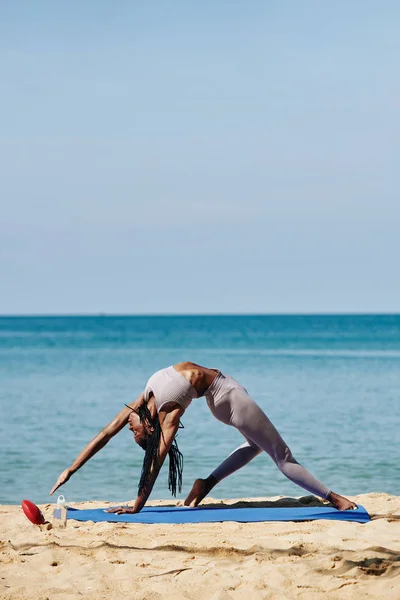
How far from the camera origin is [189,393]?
733cm

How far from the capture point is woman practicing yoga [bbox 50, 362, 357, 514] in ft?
24.0

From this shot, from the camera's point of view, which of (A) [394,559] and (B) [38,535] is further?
(B) [38,535]

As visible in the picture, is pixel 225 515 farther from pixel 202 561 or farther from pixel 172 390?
pixel 202 561

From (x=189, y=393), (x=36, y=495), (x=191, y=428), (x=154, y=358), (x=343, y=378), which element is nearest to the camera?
(x=189, y=393)

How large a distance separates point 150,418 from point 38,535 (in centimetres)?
118

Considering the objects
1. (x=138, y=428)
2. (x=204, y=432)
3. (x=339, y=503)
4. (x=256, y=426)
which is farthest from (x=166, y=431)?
(x=204, y=432)

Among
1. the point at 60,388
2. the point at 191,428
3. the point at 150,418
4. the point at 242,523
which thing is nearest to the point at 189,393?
the point at 150,418

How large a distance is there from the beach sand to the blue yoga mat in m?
0.16

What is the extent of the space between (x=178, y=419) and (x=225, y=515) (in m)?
0.80

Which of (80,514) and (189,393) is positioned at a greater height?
(189,393)

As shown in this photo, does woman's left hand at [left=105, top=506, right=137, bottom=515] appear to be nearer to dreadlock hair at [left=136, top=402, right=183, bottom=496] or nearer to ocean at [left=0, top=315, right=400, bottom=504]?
dreadlock hair at [left=136, top=402, right=183, bottom=496]

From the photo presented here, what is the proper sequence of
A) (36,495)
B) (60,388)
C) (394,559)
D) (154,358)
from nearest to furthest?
1. (394,559)
2. (36,495)
3. (60,388)
4. (154,358)

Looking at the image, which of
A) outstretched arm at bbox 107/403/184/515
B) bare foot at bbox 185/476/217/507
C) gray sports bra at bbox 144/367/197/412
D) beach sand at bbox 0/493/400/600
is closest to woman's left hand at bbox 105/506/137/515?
outstretched arm at bbox 107/403/184/515

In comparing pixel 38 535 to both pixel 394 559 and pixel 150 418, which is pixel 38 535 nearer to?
pixel 150 418
